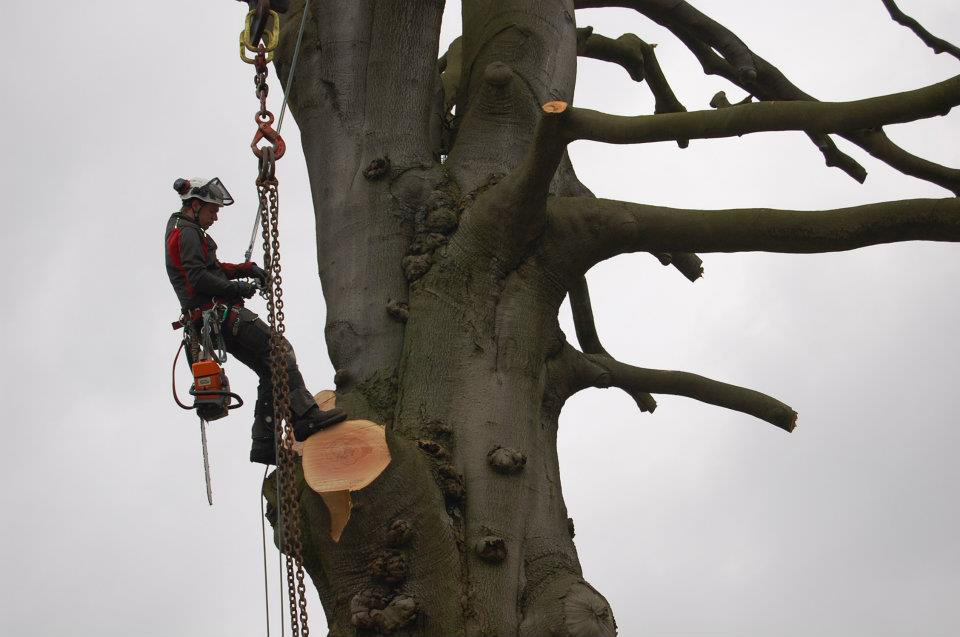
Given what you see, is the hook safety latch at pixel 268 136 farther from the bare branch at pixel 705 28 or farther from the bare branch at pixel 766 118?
the bare branch at pixel 705 28

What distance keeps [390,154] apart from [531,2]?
3.56 feet

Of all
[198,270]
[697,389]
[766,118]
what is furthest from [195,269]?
[697,389]

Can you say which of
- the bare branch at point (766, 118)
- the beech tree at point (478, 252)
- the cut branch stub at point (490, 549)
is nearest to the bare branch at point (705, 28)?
the beech tree at point (478, 252)

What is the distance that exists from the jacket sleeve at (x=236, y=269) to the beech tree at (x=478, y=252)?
36 cm

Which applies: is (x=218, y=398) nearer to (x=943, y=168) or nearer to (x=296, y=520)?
(x=296, y=520)

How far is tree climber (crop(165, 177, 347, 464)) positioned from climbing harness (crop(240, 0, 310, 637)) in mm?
98

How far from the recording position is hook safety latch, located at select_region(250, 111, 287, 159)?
512 cm

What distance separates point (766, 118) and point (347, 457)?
76.9 inches

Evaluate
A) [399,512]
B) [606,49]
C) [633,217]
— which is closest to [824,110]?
[633,217]

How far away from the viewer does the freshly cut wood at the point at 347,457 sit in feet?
14.9

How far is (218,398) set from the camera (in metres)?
5.25

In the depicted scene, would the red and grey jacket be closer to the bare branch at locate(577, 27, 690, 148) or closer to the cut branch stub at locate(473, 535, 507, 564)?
the cut branch stub at locate(473, 535, 507, 564)

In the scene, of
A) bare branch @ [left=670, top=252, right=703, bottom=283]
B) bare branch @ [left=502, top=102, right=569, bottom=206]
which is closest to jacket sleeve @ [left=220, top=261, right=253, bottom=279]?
bare branch @ [left=502, top=102, right=569, bottom=206]

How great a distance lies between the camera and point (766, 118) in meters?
4.84
